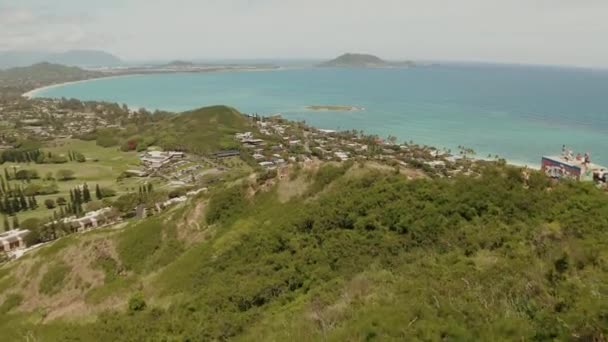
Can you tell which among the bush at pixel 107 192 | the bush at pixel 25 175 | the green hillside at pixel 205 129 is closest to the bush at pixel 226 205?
the bush at pixel 107 192

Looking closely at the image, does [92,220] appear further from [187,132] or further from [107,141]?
[107,141]

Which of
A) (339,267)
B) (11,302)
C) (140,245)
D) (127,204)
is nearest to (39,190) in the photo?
(127,204)

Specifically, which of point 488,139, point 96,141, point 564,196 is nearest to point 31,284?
point 564,196

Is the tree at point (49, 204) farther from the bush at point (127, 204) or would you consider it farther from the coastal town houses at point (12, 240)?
the bush at point (127, 204)

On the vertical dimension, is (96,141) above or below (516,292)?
below

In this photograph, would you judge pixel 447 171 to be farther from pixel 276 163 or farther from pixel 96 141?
pixel 96 141
